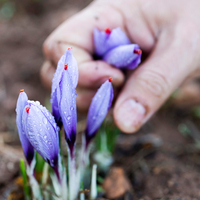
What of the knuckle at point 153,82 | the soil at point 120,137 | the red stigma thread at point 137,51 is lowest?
the soil at point 120,137

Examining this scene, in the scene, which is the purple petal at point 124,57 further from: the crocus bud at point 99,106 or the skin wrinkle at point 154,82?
the crocus bud at point 99,106

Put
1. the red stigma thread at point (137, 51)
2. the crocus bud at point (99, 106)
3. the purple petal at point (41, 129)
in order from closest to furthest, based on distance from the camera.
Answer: the purple petal at point (41, 129)
the crocus bud at point (99, 106)
the red stigma thread at point (137, 51)

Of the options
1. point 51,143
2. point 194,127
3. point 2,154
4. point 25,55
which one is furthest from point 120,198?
point 25,55

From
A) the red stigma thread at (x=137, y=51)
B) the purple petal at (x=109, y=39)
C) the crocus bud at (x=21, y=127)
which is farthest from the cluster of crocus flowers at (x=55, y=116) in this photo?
the purple petal at (x=109, y=39)

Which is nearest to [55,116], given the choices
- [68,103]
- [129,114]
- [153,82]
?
[68,103]

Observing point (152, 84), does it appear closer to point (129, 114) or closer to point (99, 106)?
Answer: point (129, 114)

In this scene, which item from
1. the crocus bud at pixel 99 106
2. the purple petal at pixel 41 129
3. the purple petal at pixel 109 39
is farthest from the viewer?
the purple petal at pixel 109 39

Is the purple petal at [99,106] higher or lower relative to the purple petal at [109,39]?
lower

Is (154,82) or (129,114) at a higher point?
(154,82)

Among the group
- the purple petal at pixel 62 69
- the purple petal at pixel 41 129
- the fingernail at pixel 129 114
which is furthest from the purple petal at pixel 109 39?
the purple petal at pixel 41 129

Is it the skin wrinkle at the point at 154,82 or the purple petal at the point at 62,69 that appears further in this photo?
the skin wrinkle at the point at 154,82
